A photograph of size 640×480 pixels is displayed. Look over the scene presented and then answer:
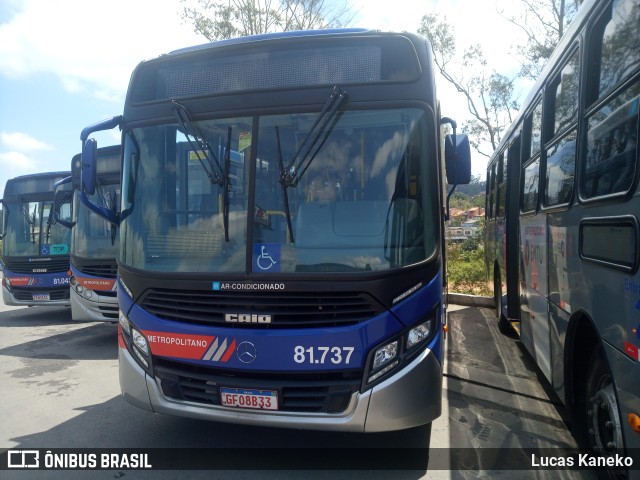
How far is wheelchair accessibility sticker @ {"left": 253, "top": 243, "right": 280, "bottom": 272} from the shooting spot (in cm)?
362

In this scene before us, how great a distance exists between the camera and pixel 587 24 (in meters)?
3.39

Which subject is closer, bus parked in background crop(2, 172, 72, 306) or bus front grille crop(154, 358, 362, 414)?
bus front grille crop(154, 358, 362, 414)

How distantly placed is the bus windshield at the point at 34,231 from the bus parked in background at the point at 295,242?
7762 millimetres

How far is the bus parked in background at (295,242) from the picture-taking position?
342 cm

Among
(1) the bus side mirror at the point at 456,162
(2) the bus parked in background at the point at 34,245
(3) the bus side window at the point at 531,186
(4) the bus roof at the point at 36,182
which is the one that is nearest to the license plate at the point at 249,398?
(1) the bus side mirror at the point at 456,162

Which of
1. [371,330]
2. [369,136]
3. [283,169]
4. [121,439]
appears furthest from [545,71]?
[121,439]

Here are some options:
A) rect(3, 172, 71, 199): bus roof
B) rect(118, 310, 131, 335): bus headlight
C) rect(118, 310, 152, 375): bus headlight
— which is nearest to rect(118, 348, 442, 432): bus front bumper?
rect(118, 310, 152, 375): bus headlight

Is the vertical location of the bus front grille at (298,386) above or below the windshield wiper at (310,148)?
below

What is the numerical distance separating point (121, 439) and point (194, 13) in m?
17.7

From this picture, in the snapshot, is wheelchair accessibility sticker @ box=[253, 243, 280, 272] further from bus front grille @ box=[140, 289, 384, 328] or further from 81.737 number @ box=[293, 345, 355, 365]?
81.737 number @ box=[293, 345, 355, 365]

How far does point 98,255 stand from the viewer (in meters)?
8.62

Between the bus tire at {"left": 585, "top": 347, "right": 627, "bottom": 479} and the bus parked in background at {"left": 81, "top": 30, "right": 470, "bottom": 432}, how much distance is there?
959 mm

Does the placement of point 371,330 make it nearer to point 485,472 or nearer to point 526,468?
point 485,472

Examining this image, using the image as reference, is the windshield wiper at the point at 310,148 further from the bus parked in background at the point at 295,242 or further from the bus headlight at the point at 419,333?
the bus headlight at the point at 419,333
